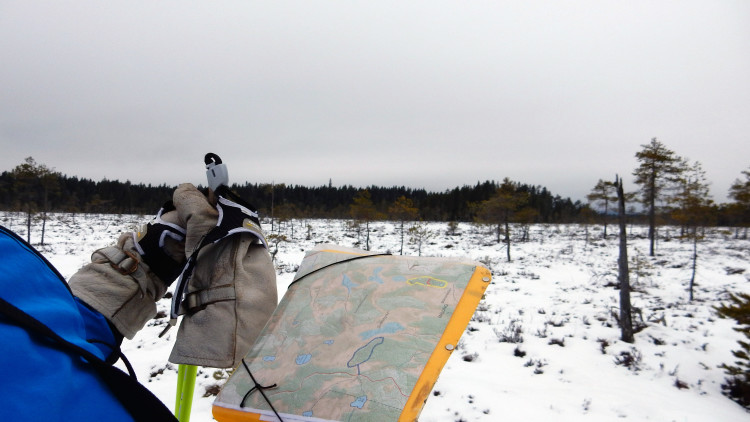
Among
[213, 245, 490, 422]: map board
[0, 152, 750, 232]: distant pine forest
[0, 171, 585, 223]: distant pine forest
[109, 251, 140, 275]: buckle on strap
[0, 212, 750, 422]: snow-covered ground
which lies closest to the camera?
[213, 245, 490, 422]: map board

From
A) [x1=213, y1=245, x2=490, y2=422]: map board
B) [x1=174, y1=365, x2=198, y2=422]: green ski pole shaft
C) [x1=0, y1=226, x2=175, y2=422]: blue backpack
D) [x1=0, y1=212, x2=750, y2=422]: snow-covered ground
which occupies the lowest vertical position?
[x1=0, y1=212, x2=750, y2=422]: snow-covered ground

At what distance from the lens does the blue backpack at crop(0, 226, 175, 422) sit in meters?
0.55

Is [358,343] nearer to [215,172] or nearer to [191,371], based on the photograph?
[191,371]

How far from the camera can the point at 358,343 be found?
1357 mm

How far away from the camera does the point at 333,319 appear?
1.47 m

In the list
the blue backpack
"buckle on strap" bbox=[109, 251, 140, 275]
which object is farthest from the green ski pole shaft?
the blue backpack

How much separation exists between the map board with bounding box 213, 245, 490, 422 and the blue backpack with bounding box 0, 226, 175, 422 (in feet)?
1.97

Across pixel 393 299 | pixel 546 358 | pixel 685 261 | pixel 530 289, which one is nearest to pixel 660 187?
pixel 685 261

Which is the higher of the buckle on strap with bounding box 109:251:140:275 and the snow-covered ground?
the buckle on strap with bounding box 109:251:140:275

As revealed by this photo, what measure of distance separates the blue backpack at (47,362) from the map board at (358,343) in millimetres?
602

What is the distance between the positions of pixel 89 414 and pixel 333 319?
3.05 ft

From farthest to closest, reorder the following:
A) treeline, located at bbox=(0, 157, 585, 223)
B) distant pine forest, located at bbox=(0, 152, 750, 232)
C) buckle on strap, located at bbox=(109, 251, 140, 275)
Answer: treeline, located at bbox=(0, 157, 585, 223) → distant pine forest, located at bbox=(0, 152, 750, 232) → buckle on strap, located at bbox=(109, 251, 140, 275)

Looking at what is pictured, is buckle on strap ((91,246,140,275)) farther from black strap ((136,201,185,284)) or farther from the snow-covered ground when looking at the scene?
the snow-covered ground

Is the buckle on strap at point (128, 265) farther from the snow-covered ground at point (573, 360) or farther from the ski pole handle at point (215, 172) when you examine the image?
the snow-covered ground at point (573, 360)
